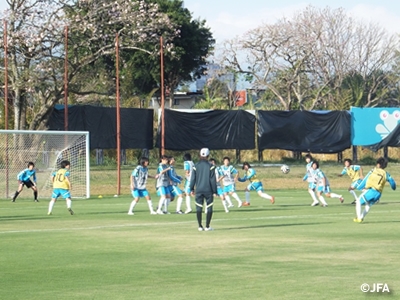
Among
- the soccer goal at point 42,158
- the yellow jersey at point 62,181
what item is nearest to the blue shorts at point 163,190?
the yellow jersey at point 62,181

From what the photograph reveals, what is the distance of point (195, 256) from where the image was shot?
Result: 1553cm

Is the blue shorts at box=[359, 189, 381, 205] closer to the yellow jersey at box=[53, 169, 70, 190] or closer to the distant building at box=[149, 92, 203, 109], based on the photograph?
the yellow jersey at box=[53, 169, 70, 190]

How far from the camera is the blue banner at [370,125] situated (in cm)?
4741

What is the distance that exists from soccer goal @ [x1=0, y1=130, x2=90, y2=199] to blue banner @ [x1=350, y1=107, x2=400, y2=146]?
16.5m

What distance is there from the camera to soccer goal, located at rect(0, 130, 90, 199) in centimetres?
3634

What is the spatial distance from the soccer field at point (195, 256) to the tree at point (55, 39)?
52.7ft

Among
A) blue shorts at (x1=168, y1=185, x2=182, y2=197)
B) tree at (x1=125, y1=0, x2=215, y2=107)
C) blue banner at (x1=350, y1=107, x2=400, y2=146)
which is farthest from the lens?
tree at (x1=125, y1=0, x2=215, y2=107)

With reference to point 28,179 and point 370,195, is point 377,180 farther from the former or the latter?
point 28,179

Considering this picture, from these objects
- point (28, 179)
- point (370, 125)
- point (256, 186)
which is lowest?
point (256, 186)

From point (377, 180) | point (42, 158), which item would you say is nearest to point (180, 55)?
point (42, 158)

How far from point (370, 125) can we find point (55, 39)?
16990 mm

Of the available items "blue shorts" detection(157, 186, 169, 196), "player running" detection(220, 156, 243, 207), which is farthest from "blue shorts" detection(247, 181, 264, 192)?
"blue shorts" detection(157, 186, 169, 196)

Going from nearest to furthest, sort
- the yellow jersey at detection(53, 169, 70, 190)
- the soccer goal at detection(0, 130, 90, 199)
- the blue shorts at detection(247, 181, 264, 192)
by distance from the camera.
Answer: the yellow jersey at detection(53, 169, 70, 190)
the blue shorts at detection(247, 181, 264, 192)
the soccer goal at detection(0, 130, 90, 199)

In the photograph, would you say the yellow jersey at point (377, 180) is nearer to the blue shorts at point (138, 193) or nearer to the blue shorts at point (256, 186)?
the blue shorts at point (138, 193)
